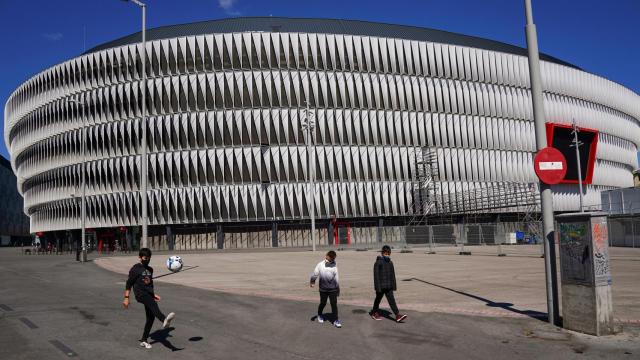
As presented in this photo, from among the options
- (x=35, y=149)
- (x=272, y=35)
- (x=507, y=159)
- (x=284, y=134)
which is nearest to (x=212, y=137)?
(x=284, y=134)

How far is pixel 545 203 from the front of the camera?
37.2 feet

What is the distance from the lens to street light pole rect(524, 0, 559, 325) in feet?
36.3

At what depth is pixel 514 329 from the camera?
1066cm

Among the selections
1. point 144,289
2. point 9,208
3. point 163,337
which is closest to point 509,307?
point 163,337

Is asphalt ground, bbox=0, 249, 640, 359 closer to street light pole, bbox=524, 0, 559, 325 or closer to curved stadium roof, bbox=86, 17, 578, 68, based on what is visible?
street light pole, bbox=524, 0, 559, 325

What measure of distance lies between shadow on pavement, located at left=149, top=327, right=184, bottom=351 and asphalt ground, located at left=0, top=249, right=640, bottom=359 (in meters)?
0.02

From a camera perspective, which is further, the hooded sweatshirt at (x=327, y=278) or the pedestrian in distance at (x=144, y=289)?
the hooded sweatshirt at (x=327, y=278)

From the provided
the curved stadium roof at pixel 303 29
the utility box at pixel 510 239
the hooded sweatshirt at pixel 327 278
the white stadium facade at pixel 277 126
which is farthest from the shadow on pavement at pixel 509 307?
the curved stadium roof at pixel 303 29

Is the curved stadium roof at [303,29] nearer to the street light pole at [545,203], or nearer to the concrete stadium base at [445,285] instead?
the concrete stadium base at [445,285]

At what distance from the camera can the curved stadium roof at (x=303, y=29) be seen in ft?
218

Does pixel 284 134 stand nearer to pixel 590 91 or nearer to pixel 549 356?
pixel 590 91

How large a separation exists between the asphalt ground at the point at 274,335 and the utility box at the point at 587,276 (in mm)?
329

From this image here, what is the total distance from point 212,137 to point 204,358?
55677mm

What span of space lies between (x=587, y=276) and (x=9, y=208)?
181611 mm
